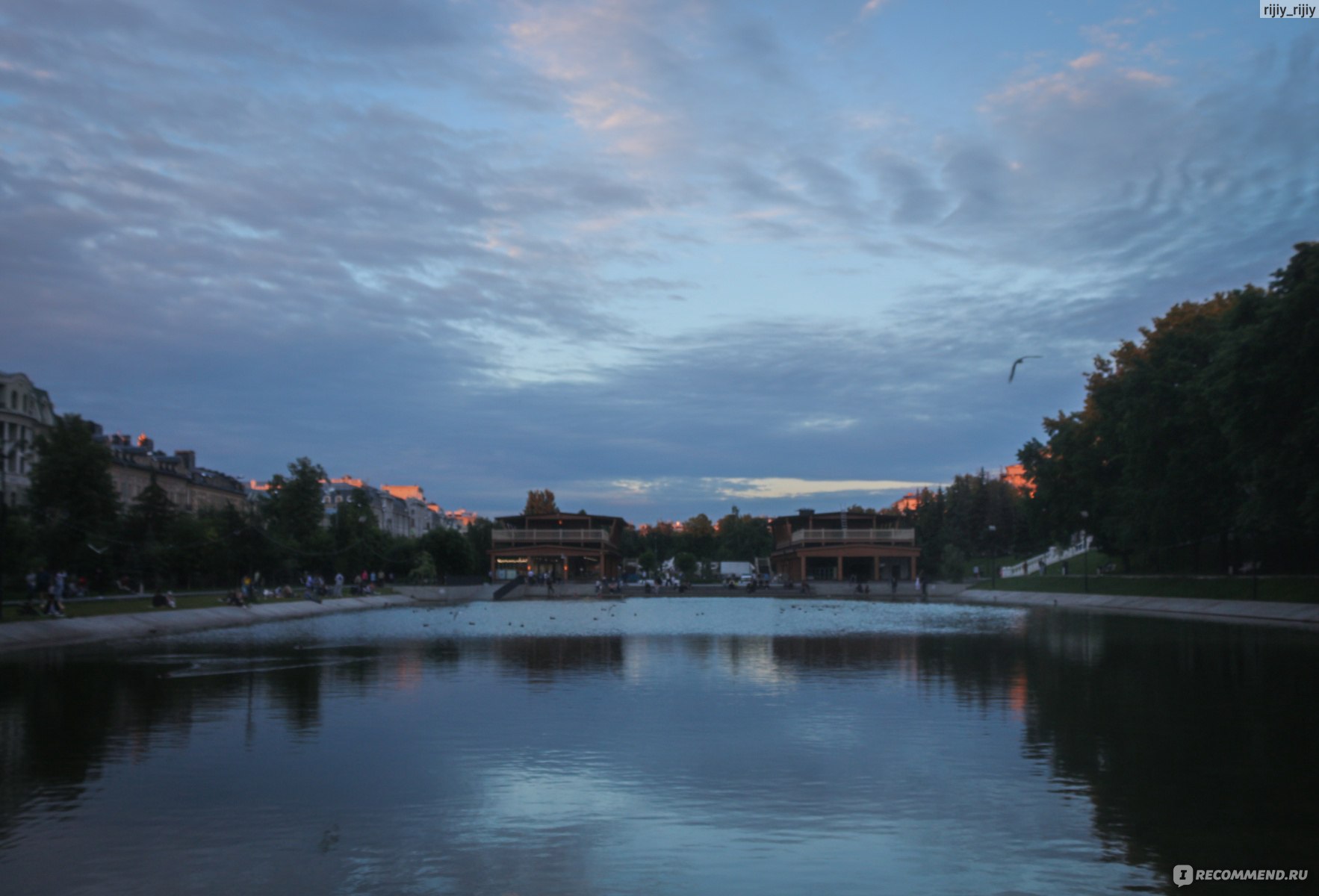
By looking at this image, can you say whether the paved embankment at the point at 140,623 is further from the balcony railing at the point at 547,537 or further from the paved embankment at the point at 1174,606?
the balcony railing at the point at 547,537

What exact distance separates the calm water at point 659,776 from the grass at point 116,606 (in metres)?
12.6

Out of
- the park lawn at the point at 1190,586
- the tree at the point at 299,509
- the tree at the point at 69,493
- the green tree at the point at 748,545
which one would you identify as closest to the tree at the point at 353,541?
the tree at the point at 299,509

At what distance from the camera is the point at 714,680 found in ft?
80.2

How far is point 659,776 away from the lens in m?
13.7

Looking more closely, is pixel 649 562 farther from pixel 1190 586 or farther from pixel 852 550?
pixel 1190 586

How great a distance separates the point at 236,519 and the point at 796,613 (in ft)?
131

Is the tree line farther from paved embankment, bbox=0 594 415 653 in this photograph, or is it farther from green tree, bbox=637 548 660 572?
green tree, bbox=637 548 660 572

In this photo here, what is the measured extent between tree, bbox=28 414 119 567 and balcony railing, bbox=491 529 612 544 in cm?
6091

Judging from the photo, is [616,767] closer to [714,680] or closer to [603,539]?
[714,680]

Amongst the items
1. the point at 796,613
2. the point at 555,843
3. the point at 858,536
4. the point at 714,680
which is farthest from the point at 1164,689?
the point at 858,536

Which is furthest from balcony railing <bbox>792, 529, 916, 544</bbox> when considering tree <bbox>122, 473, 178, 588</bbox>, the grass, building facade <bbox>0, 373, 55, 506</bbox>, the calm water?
the calm water

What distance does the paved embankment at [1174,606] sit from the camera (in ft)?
148

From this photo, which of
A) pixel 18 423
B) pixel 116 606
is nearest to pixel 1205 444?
pixel 116 606

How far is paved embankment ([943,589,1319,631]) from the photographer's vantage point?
4516cm
